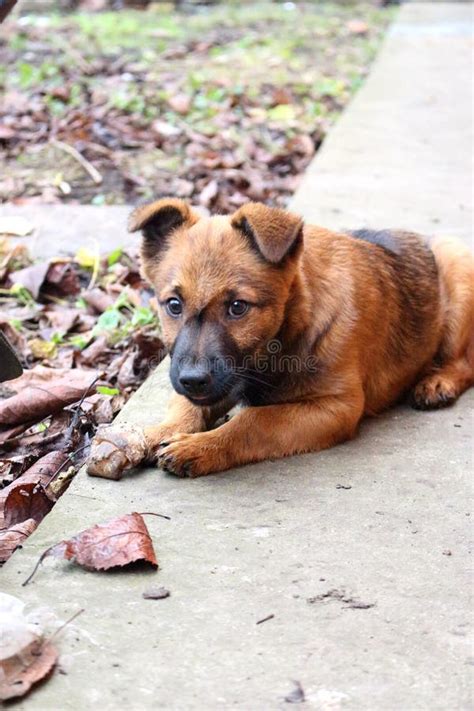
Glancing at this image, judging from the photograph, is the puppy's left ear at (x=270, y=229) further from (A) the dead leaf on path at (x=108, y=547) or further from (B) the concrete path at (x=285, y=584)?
(A) the dead leaf on path at (x=108, y=547)

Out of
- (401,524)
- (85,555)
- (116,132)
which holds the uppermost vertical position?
(85,555)

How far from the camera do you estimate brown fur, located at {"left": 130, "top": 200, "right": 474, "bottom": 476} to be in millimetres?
4316

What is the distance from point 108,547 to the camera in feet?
11.7

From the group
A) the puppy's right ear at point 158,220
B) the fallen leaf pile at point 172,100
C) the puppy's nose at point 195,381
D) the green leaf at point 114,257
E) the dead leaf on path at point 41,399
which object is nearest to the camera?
the puppy's nose at point 195,381

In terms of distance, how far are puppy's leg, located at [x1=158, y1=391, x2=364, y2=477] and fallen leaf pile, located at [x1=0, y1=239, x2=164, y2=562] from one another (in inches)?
19.9

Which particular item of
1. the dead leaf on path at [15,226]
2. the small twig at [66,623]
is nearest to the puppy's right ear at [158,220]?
the small twig at [66,623]

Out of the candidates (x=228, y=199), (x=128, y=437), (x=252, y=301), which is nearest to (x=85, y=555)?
(x=128, y=437)

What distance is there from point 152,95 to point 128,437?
6.87m

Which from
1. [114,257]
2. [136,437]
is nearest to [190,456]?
[136,437]

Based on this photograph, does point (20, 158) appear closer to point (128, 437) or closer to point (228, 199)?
point (228, 199)

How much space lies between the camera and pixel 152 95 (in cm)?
1058

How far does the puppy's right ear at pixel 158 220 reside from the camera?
4.54m

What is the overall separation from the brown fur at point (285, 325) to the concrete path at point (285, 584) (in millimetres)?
112

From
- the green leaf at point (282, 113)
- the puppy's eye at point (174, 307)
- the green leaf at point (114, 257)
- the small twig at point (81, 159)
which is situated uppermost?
the puppy's eye at point (174, 307)
